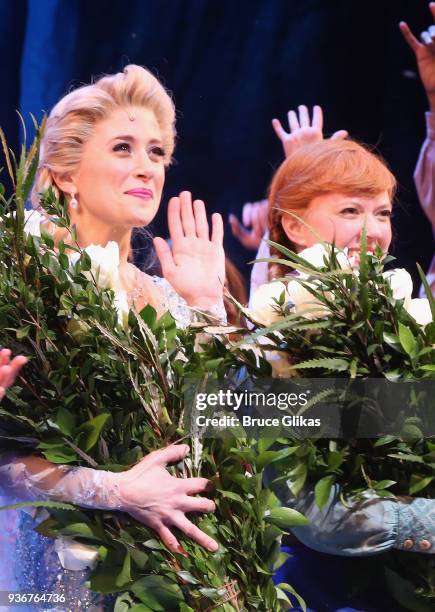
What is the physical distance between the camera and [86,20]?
1.98 m

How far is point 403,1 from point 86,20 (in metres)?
0.78

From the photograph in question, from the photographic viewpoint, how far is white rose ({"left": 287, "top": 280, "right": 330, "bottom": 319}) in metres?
1.02

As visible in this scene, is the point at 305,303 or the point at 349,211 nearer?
the point at 305,303

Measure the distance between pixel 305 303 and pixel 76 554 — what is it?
1.24 feet

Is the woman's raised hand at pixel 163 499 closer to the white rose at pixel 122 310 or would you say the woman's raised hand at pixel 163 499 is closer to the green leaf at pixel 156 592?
the green leaf at pixel 156 592

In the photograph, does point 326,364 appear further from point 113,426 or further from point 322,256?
point 113,426

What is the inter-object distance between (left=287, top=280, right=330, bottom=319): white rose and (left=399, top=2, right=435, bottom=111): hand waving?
1.31 metres

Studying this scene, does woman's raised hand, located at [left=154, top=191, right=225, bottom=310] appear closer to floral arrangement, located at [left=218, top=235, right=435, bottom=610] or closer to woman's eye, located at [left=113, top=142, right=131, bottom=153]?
woman's eye, located at [left=113, top=142, right=131, bottom=153]

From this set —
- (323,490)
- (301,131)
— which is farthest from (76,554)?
(301,131)

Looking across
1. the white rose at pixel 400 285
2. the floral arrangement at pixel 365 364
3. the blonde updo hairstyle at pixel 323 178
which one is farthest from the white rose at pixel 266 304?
the blonde updo hairstyle at pixel 323 178

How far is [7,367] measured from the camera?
941 mm

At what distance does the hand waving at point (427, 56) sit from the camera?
221 cm

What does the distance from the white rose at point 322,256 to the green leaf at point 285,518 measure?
277mm

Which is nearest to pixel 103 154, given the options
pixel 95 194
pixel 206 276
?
pixel 95 194
